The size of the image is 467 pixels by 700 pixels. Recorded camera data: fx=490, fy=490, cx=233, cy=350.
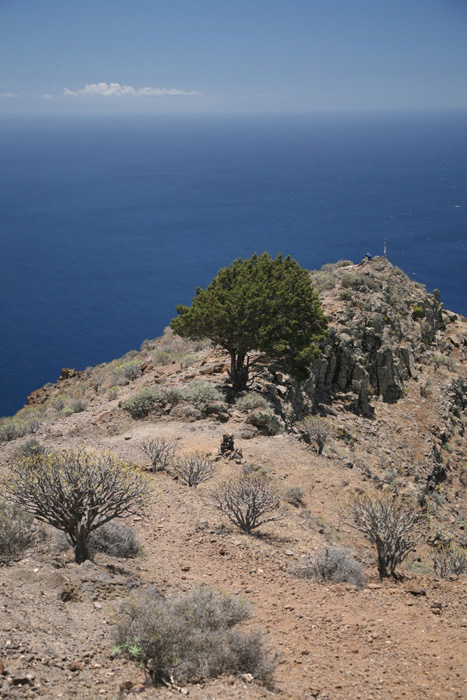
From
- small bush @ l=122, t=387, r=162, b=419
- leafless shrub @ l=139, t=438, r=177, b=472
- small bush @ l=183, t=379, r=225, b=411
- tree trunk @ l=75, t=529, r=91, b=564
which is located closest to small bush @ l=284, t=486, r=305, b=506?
leafless shrub @ l=139, t=438, r=177, b=472

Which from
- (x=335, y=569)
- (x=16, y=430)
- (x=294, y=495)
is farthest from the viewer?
(x=16, y=430)

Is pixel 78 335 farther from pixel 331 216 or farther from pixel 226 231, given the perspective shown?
pixel 331 216

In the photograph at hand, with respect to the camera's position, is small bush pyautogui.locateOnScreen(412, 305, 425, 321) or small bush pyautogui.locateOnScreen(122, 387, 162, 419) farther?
small bush pyautogui.locateOnScreen(412, 305, 425, 321)

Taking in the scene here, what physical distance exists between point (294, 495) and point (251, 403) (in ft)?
21.1

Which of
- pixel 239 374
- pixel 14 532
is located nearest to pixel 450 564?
pixel 14 532

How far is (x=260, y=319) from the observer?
2205cm

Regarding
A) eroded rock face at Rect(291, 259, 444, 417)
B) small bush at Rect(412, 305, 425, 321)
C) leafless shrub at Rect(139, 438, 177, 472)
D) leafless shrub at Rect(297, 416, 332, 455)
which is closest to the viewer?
leafless shrub at Rect(139, 438, 177, 472)

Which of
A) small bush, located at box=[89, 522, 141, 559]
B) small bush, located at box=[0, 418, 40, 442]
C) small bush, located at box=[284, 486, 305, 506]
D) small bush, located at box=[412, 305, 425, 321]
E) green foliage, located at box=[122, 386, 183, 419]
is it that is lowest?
small bush, located at box=[0, 418, 40, 442]

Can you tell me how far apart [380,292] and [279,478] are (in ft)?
70.5

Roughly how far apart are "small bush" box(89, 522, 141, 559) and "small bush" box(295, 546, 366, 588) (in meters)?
3.57

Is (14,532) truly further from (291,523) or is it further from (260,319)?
(260,319)

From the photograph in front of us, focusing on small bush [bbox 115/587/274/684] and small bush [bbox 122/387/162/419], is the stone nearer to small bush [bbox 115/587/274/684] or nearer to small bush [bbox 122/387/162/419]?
small bush [bbox 115/587/274/684]

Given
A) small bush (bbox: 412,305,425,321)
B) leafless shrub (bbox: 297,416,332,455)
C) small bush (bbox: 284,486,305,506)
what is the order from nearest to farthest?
small bush (bbox: 284,486,305,506)
leafless shrub (bbox: 297,416,332,455)
small bush (bbox: 412,305,425,321)

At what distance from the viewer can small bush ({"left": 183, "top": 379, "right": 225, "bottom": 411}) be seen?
20642mm
